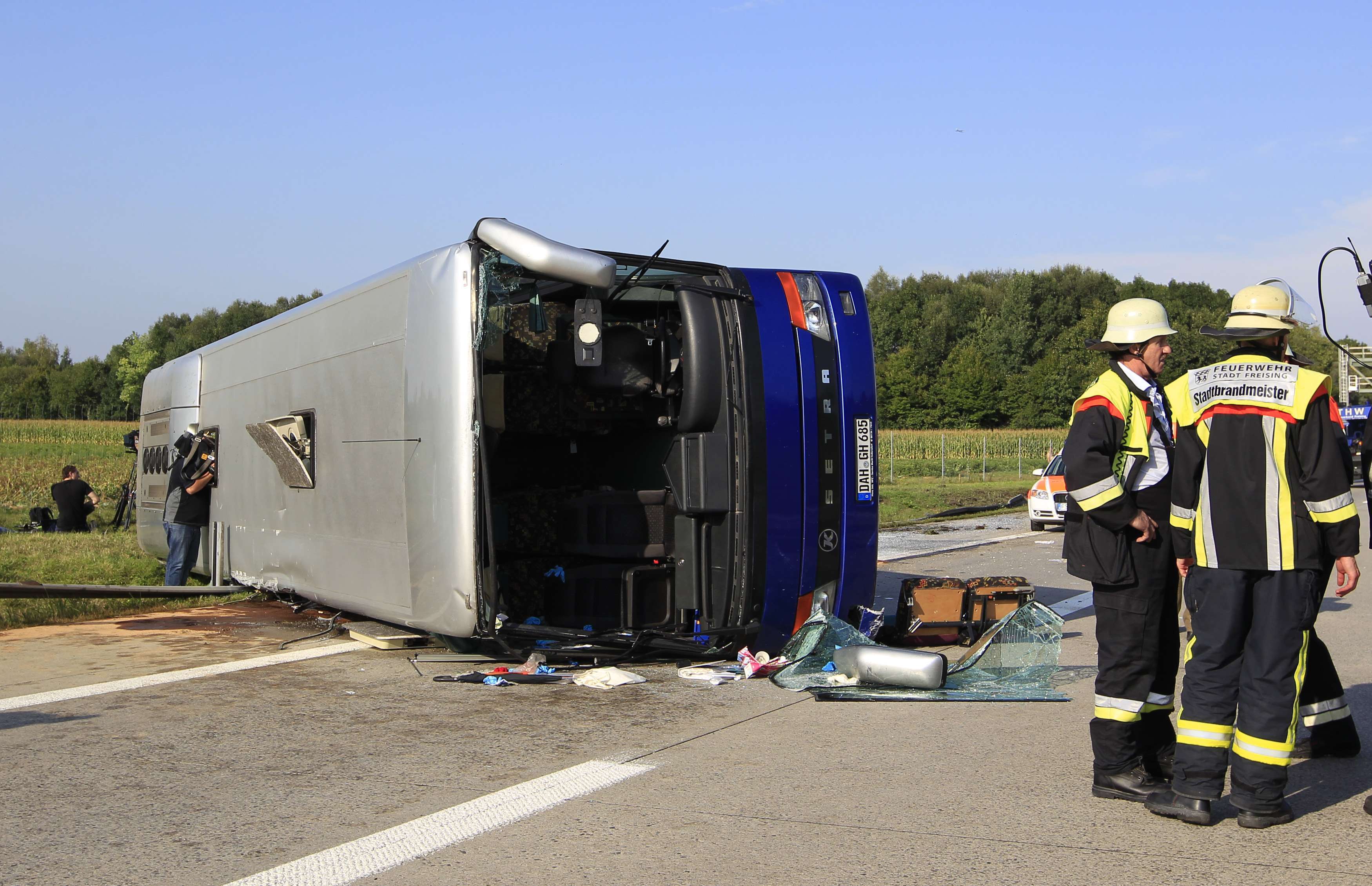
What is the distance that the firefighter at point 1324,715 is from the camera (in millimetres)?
5086

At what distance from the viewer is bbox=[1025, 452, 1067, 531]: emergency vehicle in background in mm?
18797

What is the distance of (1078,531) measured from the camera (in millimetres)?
4824

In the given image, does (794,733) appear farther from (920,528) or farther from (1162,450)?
(920,528)

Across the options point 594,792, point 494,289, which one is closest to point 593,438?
point 494,289

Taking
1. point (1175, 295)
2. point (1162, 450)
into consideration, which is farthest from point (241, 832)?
point (1175, 295)

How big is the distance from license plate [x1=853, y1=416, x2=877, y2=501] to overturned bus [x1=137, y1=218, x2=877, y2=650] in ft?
0.04

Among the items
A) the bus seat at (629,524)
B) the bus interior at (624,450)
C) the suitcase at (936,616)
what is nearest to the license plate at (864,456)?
the bus interior at (624,450)

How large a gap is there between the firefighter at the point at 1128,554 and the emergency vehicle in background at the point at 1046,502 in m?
14.1

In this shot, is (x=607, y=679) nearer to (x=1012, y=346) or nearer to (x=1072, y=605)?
(x=1072, y=605)

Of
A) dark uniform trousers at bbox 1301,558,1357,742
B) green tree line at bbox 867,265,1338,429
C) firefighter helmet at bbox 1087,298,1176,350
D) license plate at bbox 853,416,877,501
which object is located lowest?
dark uniform trousers at bbox 1301,558,1357,742

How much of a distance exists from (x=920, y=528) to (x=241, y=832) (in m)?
17.0

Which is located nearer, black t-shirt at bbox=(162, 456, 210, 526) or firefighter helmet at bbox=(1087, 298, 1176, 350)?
firefighter helmet at bbox=(1087, 298, 1176, 350)

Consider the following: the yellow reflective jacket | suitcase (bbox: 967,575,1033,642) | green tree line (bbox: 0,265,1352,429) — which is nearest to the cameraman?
suitcase (bbox: 967,575,1033,642)

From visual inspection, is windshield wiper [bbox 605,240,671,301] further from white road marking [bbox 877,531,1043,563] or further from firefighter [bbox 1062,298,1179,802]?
white road marking [bbox 877,531,1043,563]
